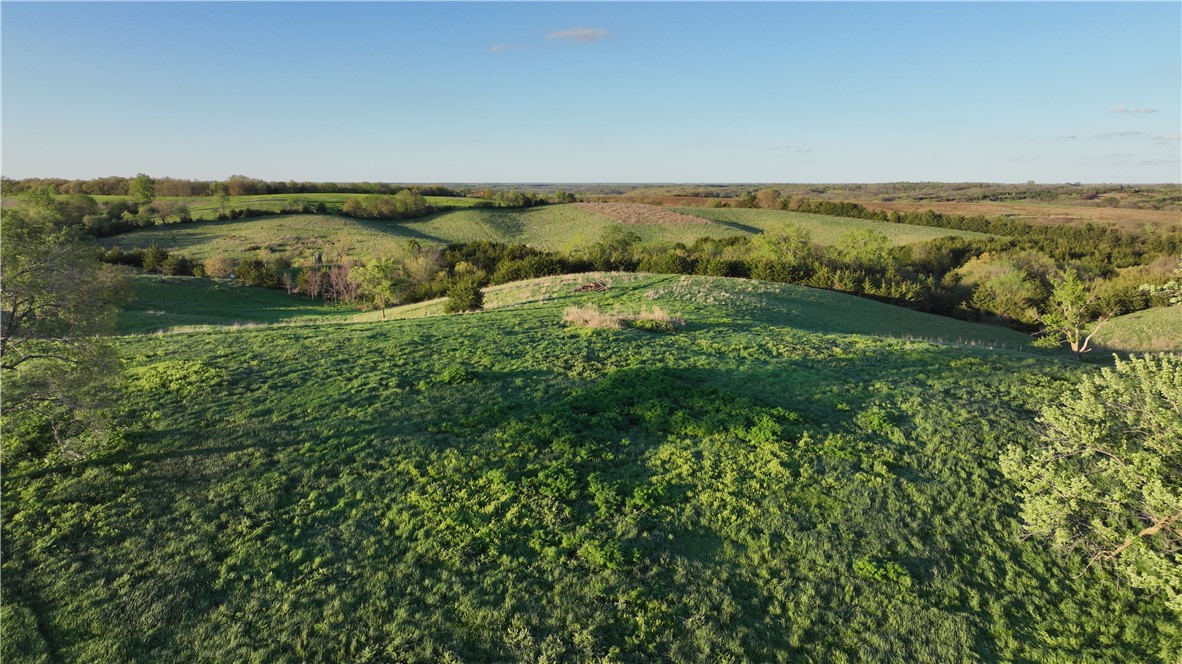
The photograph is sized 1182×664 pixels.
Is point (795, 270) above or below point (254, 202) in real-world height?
below

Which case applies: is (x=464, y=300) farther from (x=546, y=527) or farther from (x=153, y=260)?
(x=153, y=260)

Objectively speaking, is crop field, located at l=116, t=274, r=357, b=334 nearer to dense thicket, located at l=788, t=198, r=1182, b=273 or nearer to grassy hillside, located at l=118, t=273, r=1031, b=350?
grassy hillside, located at l=118, t=273, r=1031, b=350

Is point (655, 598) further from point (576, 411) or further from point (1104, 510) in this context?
point (1104, 510)

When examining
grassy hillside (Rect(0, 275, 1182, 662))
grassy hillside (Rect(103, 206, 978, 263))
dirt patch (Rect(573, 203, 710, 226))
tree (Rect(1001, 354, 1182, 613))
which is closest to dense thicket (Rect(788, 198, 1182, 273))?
grassy hillside (Rect(103, 206, 978, 263))

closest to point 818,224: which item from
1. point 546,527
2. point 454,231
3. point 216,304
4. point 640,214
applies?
point 640,214

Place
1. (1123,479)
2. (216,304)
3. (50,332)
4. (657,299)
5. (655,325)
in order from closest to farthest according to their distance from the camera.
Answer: (1123,479) → (50,332) → (655,325) → (657,299) → (216,304)

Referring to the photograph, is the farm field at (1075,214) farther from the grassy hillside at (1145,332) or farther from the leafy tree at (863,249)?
the grassy hillside at (1145,332)

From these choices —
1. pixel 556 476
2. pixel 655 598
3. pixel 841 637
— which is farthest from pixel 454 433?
pixel 841 637
